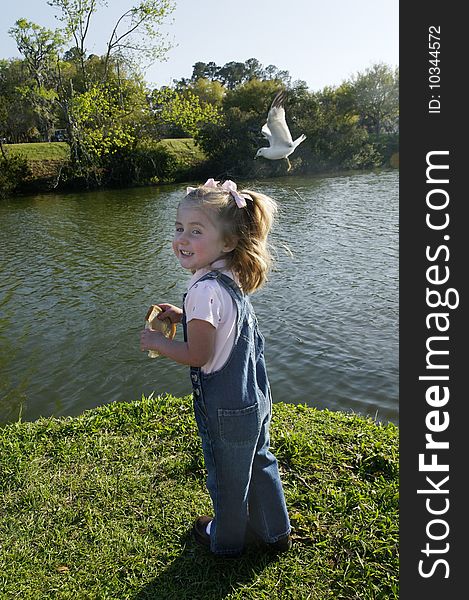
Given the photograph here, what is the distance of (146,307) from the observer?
8.71 m

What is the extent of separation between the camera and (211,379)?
2.10 meters

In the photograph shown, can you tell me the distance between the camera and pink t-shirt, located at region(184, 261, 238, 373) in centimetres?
199

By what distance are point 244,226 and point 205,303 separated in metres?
0.37

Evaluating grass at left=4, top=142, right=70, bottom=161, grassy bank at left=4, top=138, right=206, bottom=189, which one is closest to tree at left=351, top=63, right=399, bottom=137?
grassy bank at left=4, top=138, right=206, bottom=189

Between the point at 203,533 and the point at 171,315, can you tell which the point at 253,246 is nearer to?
the point at 171,315

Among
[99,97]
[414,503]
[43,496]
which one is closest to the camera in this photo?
[414,503]

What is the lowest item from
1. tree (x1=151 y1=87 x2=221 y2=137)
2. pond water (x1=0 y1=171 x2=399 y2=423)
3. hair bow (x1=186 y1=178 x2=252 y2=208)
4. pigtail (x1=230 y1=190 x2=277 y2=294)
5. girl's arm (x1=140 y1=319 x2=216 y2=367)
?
pond water (x1=0 y1=171 x2=399 y2=423)

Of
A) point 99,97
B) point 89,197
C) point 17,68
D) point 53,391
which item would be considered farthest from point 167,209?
point 17,68

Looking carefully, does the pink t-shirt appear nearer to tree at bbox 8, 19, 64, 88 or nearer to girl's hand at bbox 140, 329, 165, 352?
girl's hand at bbox 140, 329, 165, 352

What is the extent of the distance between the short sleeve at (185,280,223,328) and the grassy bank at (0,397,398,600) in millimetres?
1160

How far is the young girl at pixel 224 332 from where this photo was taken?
6.63 ft

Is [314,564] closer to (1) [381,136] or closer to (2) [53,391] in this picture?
(2) [53,391]

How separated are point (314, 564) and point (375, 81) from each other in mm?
44945

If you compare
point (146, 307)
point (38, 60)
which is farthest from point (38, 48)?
point (146, 307)
